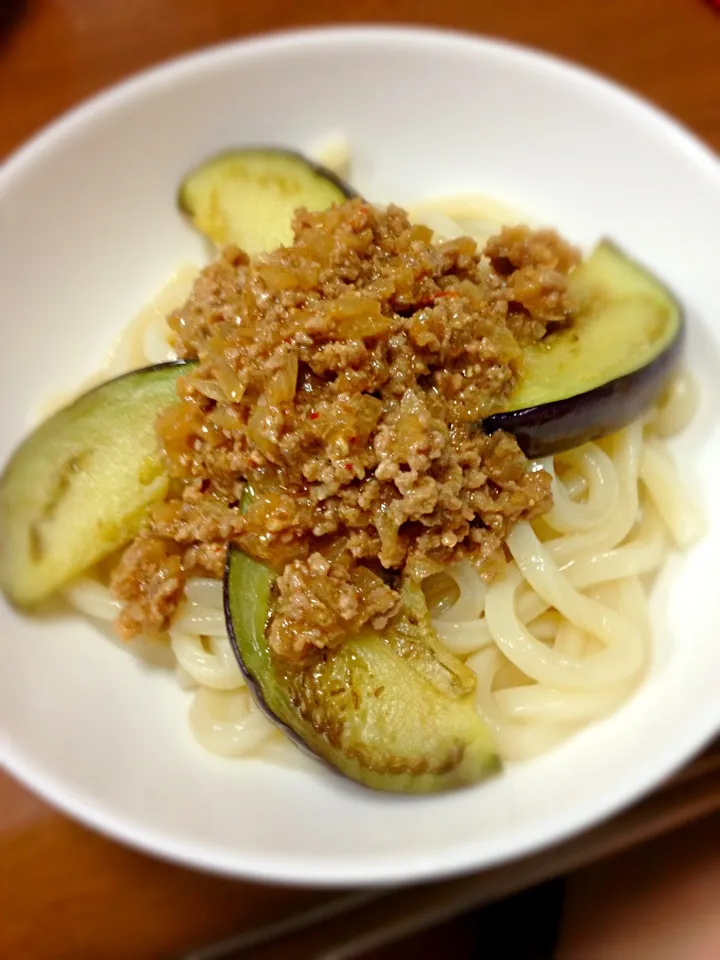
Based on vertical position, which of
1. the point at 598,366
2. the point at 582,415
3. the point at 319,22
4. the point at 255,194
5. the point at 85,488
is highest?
the point at 319,22

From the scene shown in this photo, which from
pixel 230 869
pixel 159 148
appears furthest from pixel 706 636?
pixel 159 148

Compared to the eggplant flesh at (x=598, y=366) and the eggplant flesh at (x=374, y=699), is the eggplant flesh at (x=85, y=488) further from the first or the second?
the eggplant flesh at (x=598, y=366)

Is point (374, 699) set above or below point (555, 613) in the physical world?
below

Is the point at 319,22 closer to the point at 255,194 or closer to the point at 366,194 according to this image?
the point at 366,194

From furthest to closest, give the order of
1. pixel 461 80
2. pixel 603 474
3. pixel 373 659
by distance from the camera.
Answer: pixel 461 80, pixel 603 474, pixel 373 659

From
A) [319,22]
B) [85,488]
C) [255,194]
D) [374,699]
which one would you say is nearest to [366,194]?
[255,194]

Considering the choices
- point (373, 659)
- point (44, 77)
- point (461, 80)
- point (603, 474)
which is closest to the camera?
point (373, 659)

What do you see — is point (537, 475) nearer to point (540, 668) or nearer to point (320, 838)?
point (540, 668)
